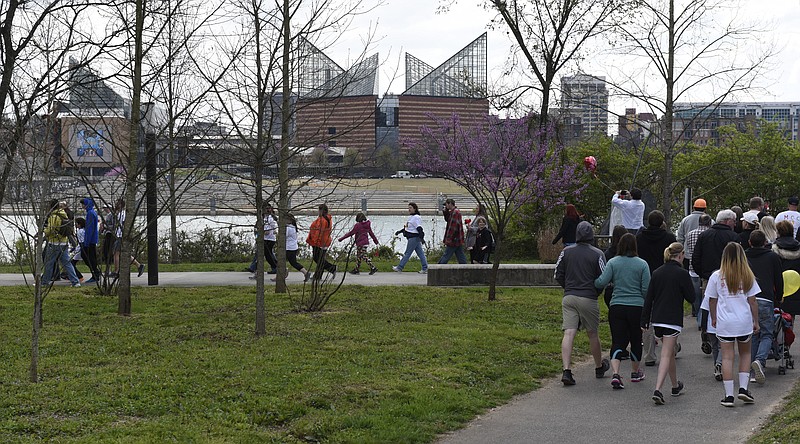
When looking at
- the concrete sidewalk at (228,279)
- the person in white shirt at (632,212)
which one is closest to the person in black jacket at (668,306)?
the person in white shirt at (632,212)

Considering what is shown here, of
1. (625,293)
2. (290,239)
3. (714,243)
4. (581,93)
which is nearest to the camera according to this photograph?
(625,293)

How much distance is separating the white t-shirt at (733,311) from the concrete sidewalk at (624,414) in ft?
2.12

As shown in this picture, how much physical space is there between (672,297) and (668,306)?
0.09 meters

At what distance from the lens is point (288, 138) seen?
12547 millimetres

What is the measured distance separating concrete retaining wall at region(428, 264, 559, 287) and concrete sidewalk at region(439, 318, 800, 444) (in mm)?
7913

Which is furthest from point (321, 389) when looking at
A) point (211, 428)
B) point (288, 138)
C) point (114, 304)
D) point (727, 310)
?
point (114, 304)

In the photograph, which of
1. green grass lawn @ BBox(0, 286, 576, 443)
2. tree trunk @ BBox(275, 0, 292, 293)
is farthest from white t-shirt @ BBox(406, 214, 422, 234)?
tree trunk @ BBox(275, 0, 292, 293)

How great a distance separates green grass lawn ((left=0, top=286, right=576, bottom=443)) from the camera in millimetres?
7426

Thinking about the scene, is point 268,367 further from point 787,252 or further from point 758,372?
point 787,252

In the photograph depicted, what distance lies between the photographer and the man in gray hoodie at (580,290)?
965 centimetres

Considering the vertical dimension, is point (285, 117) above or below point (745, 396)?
above

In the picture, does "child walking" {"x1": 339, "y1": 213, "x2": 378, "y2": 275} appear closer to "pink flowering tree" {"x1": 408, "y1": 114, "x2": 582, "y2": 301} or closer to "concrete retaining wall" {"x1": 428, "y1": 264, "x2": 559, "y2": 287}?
"concrete retaining wall" {"x1": 428, "y1": 264, "x2": 559, "y2": 287}

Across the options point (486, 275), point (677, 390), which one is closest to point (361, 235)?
point (486, 275)

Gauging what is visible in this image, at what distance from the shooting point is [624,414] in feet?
27.2
